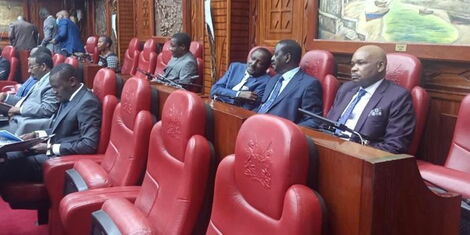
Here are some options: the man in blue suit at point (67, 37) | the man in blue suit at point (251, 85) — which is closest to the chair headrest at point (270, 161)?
the man in blue suit at point (251, 85)

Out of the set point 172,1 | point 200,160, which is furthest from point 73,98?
point 172,1

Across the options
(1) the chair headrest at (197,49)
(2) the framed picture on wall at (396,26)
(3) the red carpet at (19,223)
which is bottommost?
(3) the red carpet at (19,223)

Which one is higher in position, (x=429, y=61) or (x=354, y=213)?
(x=429, y=61)

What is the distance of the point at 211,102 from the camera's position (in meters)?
1.67

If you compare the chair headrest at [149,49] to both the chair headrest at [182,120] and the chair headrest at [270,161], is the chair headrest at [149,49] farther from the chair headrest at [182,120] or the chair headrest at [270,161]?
the chair headrest at [270,161]

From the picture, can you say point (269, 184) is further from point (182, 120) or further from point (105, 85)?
point (105, 85)

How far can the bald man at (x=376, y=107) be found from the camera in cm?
204

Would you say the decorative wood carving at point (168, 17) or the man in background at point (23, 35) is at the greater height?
the decorative wood carving at point (168, 17)

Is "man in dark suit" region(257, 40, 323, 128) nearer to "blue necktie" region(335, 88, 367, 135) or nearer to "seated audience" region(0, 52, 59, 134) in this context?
"blue necktie" region(335, 88, 367, 135)

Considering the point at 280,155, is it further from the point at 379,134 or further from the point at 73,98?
the point at 73,98

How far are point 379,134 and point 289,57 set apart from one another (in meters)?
0.87

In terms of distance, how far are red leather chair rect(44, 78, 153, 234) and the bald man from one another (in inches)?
34.3

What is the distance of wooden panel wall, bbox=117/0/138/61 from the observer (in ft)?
22.4

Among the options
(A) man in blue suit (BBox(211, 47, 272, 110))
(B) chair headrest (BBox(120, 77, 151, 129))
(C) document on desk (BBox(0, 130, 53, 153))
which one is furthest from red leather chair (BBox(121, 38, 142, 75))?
(B) chair headrest (BBox(120, 77, 151, 129))
